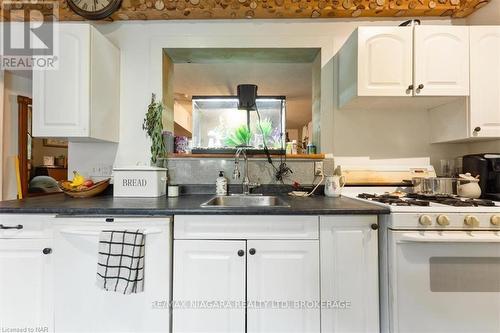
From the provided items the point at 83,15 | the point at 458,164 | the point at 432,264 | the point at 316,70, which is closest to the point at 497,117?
the point at 458,164

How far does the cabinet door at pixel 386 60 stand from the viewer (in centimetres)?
168

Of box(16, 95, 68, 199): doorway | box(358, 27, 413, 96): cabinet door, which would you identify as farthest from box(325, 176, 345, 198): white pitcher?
box(16, 95, 68, 199): doorway

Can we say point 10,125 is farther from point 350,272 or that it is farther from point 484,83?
point 484,83

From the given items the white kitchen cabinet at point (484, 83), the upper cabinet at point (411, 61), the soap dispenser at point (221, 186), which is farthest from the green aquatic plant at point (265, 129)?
the white kitchen cabinet at point (484, 83)

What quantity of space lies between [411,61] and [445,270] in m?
1.25

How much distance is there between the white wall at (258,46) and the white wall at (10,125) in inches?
42.5

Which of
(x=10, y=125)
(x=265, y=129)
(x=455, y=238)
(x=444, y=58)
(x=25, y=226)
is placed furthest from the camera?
(x=10, y=125)

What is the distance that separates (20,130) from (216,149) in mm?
2269

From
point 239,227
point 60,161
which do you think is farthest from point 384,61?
point 60,161

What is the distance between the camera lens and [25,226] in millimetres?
1365

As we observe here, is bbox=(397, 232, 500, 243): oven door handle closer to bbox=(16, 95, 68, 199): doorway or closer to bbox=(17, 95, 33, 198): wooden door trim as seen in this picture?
bbox=(16, 95, 68, 199): doorway

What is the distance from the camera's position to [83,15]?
6.58ft

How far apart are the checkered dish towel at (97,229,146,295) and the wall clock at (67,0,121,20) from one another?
1696 millimetres

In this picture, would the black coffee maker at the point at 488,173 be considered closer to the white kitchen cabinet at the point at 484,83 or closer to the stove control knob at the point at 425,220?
the white kitchen cabinet at the point at 484,83
